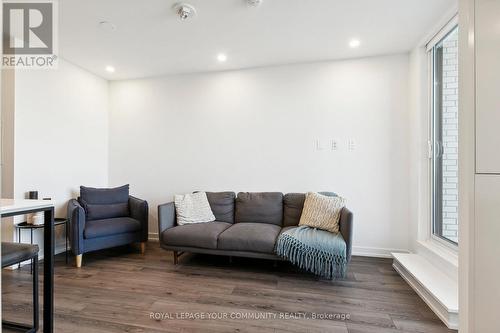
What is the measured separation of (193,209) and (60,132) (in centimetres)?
199

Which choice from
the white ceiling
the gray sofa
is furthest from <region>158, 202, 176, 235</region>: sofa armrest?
the white ceiling

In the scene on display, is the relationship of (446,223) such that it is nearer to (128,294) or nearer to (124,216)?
(128,294)

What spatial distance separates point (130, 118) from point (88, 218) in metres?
1.59

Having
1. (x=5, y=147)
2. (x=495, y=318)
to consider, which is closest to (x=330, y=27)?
(x=495, y=318)

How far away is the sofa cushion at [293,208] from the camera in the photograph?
10.0 feet

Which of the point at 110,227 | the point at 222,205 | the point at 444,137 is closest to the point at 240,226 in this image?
the point at 222,205

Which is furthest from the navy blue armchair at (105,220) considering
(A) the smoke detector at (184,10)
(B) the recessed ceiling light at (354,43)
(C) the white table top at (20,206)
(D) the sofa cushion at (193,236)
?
(B) the recessed ceiling light at (354,43)

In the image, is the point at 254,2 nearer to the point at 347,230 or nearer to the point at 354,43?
the point at 354,43

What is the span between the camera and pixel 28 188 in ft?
9.23

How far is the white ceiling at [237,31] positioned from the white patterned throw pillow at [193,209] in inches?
70.6

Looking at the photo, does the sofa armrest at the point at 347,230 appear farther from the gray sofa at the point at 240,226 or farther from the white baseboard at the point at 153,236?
the white baseboard at the point at 153,236

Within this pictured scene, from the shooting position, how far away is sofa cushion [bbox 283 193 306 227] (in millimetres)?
3059

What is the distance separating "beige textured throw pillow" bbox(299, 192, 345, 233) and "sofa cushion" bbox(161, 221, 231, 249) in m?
1.00

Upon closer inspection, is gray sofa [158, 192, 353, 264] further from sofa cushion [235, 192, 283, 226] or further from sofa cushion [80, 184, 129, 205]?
sofa cushion [80, 184, 129, 205]
